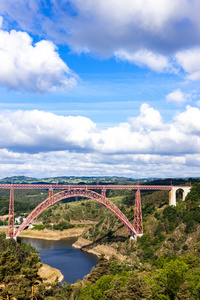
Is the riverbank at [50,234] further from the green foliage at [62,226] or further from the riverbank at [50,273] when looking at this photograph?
the riverbank at [50,273]

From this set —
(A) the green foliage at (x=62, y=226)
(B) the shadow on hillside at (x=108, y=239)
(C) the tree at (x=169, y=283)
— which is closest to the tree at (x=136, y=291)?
(C) the tree at (x=169, y=283)

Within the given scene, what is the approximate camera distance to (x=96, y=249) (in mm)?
69312

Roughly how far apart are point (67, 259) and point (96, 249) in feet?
27.9

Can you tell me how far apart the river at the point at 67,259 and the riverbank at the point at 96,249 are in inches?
56.5

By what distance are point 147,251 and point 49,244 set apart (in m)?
37.9

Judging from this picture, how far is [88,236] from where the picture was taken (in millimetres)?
79000

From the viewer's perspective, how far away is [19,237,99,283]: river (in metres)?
53.8

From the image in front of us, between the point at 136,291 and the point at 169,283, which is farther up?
the point at 136,291

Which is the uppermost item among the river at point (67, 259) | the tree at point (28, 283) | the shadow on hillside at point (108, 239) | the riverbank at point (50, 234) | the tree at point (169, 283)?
the tree at point (28, 283)

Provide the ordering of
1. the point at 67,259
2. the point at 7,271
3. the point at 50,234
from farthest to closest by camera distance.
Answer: the point at 50,234 < the point at 67,259 < the point at 7,271

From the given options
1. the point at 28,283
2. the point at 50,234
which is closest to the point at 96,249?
the point at 50,234

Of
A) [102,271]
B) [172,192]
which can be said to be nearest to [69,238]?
[172,192]

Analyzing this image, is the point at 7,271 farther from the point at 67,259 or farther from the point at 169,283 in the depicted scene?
the point at 67,259

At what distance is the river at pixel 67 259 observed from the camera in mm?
53769
